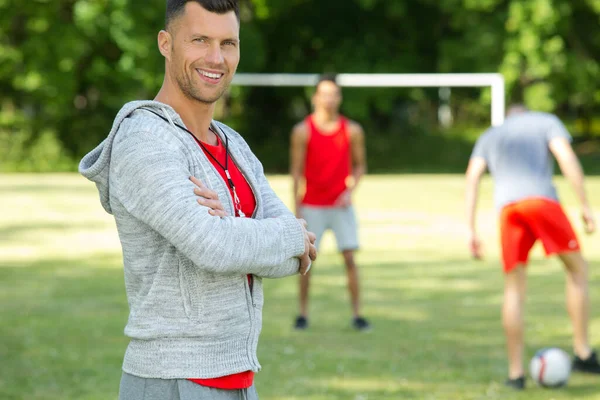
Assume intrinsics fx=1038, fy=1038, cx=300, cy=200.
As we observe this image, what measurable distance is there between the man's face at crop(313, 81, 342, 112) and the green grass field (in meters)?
2.14

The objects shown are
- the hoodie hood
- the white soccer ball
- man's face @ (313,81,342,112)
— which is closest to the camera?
the hoodie hood

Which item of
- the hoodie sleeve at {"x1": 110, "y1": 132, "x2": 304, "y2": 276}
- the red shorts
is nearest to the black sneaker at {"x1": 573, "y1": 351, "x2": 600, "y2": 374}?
the red shorts

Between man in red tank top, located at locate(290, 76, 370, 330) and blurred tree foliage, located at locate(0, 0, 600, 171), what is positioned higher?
blurred tree foliage, located at locate(0, 0, 600, 171)

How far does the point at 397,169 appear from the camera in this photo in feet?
129

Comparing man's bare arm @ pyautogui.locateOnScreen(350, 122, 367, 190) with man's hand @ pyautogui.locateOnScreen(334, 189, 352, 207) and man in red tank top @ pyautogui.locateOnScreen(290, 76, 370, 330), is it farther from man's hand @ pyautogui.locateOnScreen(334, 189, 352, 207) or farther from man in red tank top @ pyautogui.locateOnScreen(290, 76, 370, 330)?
man's hand @ pyautogui.locateOnScreen(334, 189, 352, 207)

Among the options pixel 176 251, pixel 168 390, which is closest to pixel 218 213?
pixel 176 251

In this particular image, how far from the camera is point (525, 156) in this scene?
7562 mm

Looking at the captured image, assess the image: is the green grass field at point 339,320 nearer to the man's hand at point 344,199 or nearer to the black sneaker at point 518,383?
the black sneaker at point 518,383

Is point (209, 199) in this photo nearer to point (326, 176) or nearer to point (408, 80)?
point (326, 176)

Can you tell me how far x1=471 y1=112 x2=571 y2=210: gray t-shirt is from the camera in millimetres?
7559

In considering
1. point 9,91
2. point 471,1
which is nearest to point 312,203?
point 471,1

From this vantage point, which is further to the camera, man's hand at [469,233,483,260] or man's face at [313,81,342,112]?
man's face at [313,81,342,112]

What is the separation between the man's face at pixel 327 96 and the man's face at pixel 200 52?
6.88 meters

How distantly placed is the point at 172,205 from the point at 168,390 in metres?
0.53
